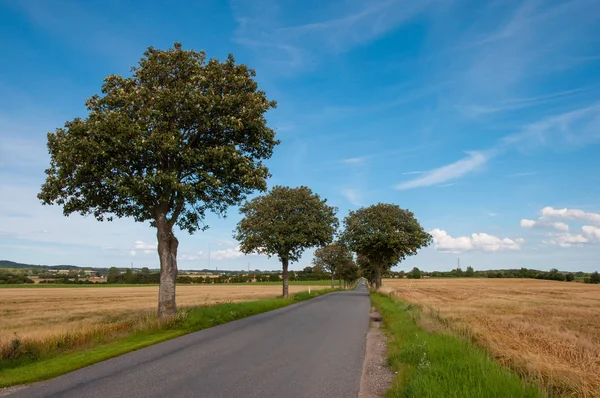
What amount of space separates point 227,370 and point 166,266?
32.9ft

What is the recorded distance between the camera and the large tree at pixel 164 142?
15.8 m

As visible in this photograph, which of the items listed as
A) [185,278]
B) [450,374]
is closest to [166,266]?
[450,374]

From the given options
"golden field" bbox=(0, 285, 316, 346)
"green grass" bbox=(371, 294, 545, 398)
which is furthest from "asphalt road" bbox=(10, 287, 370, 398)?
"golden field" bbox=(0, 285, 316, 346)

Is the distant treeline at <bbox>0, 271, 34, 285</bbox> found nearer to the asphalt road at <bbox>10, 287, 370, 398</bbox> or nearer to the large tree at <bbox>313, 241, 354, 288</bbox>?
the large tree at <bbox>313, 241, 354, 288</bbox>

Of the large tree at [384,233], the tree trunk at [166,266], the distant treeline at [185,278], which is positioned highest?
the large tree at [384,233]

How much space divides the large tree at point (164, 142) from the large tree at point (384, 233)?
34806 mm

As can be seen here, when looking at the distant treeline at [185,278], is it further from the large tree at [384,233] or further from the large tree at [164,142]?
the large tree at [164,142]

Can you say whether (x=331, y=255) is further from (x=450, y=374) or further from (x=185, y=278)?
(x=185, y=278)

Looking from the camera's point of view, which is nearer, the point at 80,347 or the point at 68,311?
the point at 80,347

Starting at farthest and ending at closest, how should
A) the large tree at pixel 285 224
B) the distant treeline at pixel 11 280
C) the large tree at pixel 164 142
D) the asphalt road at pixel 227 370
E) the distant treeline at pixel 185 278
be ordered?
the distant treeline at pixel 185 278 < the distant treeline at pixel 11 280 < the large tree at pixel 285 224 < the large tree at pixel 164 142 < the asphalt road at pixel 227 370

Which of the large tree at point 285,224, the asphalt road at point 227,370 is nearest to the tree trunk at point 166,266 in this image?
the asphalt road at point 227,370

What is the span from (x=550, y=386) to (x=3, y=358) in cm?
1260

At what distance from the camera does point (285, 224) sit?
38844 mm

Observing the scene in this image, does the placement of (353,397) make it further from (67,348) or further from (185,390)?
(67,348)
